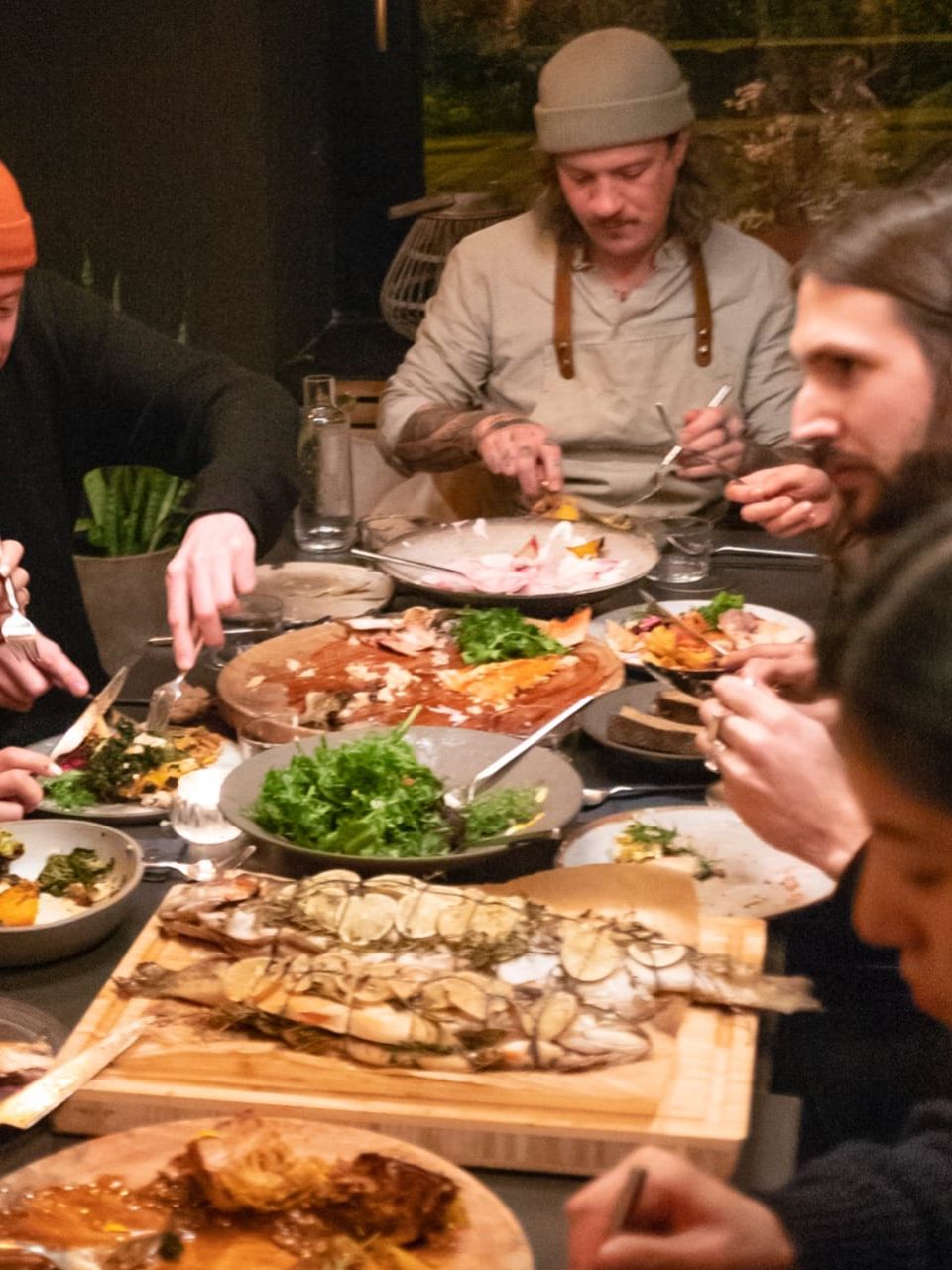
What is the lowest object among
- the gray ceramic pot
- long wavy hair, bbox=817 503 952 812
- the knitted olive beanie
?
the gray ceramic pot

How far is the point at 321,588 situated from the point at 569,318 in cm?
133

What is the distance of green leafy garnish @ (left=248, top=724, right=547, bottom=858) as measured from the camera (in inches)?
74.5

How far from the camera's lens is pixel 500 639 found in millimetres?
2559

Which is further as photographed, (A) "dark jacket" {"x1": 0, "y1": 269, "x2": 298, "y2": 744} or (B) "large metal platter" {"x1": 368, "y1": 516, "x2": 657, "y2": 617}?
(A) "dark jacket" {"x1": 0, "y1": 269, "x2": 298, "y2": 744}

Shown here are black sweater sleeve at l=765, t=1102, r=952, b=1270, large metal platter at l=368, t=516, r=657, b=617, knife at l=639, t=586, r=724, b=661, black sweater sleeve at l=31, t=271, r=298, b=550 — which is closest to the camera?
black sweater sleeve at l=765, t=1102, r=952, b=1270

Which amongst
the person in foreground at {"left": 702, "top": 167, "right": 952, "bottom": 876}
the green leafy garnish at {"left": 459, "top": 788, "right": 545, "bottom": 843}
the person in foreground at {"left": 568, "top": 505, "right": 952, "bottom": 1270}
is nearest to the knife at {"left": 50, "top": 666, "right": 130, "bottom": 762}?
the green leafy garnish at {"left": 459, "top": 788, "right": 545, "bottom": 843}

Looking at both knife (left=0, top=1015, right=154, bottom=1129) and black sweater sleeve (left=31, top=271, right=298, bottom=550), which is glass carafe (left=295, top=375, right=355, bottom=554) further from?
knife (left=0, top=1015, right=154, bottom=1129)

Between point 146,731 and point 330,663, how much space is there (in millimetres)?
333

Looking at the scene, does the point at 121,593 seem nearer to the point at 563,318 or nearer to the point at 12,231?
the point at 563,318

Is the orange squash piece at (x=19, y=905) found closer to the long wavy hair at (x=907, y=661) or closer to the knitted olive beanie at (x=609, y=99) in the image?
the long wavy hair at (x=907, y=661)

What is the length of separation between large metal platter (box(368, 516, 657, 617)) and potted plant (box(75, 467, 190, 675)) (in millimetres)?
1692

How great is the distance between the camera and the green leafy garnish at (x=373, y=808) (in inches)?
74.5

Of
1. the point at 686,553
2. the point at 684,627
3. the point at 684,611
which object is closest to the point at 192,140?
the point at 686,553

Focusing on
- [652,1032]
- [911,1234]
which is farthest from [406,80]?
[911,1234]
